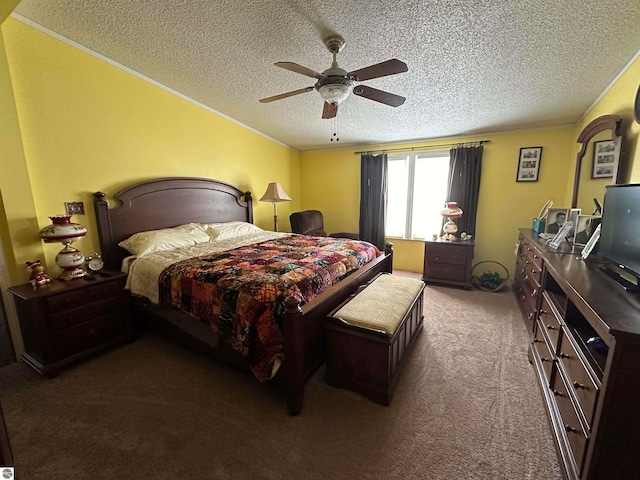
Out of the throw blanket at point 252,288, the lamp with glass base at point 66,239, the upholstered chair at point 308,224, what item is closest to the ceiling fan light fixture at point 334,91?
the throw blanket at point 252,288

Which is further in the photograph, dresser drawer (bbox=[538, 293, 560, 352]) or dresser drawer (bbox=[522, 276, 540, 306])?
dresser drawer (bbox=[522, 276, 540, 306])

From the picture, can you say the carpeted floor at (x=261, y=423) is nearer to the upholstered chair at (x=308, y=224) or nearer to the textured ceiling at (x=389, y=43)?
the textured ceiling at (x=389, y=43)

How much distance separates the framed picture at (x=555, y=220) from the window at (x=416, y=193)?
1.57m

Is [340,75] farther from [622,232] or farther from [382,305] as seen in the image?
[622,232]

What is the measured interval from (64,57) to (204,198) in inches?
68.9

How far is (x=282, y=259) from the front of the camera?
2.42 metres

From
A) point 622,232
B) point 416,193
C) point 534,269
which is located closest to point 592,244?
point 622,232

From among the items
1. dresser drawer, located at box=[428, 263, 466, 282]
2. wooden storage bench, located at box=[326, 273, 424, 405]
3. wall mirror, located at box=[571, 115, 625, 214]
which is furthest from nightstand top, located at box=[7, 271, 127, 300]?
wall mirror, located at box=[571, 115, 625, 214]

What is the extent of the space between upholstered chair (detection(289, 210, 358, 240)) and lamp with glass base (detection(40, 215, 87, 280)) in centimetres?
283

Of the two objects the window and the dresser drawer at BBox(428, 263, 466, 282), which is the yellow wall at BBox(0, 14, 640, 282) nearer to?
the window

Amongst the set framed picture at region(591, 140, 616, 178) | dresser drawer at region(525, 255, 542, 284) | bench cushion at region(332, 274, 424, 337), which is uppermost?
framed picture at region(591, 140, 616, 178)

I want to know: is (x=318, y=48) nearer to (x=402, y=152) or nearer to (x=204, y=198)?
(x=204, y=198)

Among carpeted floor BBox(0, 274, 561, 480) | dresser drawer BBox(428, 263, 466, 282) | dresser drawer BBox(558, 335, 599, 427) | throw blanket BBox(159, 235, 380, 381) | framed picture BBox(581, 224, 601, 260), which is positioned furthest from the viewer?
dresser drawer BBox(428, 263, 466, 282)

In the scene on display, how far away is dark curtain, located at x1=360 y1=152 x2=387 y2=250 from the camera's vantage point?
4652 mm
